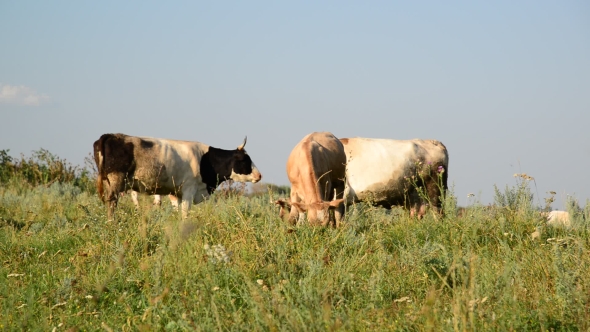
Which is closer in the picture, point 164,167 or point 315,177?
point 315,177

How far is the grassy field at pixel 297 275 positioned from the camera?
4.88 m

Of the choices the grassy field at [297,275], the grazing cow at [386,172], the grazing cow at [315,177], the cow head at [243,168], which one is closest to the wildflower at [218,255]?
the grassy field at [297,275]

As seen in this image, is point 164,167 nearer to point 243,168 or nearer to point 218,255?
point 243,168

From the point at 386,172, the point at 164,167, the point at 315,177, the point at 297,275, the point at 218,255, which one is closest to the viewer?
the point at 297,275

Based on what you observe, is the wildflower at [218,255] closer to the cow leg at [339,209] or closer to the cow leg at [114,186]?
the cow leg at [339,209]

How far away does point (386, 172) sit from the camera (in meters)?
13.1

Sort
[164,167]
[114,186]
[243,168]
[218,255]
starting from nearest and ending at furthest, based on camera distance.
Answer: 1. [218,255]
2. [114,186]
3. [164,167]
4. [243,168]

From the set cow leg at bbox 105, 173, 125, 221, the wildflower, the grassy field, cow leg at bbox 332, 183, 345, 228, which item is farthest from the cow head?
the wildflower

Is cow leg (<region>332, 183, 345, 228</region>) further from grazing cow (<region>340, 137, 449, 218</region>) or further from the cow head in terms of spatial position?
the cow head

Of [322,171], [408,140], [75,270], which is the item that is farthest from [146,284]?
[408,140]

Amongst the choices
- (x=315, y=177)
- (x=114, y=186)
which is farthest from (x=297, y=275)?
(x=114, y=186)

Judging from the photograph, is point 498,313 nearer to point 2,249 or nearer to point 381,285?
point 381,285

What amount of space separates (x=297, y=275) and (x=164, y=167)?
9671 millimetres

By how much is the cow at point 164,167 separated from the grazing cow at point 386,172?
339 cm
